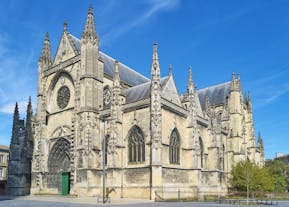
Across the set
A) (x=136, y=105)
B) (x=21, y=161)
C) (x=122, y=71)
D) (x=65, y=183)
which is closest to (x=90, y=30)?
(x=122, y=71)

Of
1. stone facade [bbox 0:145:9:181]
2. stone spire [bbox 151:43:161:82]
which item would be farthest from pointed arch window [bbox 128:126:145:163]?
stone facade [bbox 0:145:9:181]

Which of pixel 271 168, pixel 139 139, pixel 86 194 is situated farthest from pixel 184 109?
→ pixel 271 168

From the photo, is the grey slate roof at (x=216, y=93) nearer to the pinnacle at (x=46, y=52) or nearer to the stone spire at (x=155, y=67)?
the stone spire at (x=155, y=67)

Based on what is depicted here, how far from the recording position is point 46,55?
4025 centimetres

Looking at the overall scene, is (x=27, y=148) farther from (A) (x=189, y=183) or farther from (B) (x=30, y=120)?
(A) (x=189, y=183)

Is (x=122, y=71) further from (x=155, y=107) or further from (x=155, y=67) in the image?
(x=155, y=107)

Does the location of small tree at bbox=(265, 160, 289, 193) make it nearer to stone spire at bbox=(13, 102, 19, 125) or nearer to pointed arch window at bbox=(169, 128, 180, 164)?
pointed arch window at bbox=(169, 128, 180, 164)

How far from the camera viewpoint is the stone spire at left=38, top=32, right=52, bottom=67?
3956 centimetres

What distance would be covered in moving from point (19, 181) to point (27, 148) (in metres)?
4.06

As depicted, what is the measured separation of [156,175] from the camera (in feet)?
85.6

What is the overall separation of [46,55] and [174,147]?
67.8ft

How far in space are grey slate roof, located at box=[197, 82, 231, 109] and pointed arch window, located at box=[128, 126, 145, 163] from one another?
20.7 meters

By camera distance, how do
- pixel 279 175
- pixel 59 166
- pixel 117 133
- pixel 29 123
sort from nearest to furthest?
1. pixel 117 133
2. pixel 59 166
3. pixel 29 123
4. pixel 279 175

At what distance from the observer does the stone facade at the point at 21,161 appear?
3881cm
